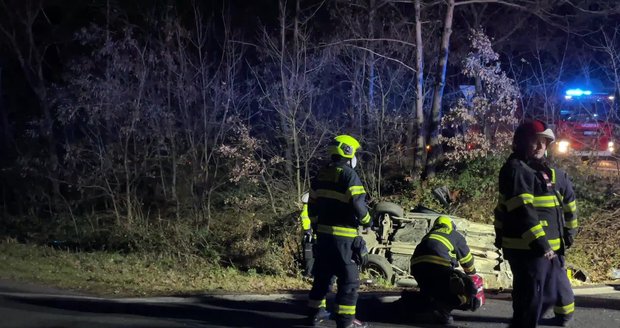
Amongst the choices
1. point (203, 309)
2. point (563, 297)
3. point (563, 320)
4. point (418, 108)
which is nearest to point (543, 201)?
point (563, 297)

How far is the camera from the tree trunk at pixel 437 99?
13672mm

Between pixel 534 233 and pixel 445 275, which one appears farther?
pixel 445 275

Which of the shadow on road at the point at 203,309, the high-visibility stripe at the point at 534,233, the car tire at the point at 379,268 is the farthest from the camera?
the car tire at the point at 379,268

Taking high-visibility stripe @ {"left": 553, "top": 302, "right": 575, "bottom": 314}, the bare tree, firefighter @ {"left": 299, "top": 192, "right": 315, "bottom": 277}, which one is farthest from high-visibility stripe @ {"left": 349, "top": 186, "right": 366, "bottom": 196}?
the bare tree

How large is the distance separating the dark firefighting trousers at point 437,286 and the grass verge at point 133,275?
2682 millimetres

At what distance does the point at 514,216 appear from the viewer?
505 cm

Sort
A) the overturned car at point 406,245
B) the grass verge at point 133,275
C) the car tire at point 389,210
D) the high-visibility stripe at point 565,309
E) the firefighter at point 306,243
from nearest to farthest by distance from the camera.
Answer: the high-visibility stripe at point 565,309 < the firefighter at point 306,243 < the grass verge at point 133,275 < the overturned car at point 406,245 < the car tire at point 389,210

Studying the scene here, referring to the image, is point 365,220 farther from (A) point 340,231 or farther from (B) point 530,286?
(B) point 530,286

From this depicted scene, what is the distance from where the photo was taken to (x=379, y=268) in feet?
28.9

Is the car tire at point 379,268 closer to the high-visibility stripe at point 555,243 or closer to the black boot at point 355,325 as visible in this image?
the black boot at point 355,325

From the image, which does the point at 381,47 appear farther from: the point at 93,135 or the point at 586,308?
the point at 586,308

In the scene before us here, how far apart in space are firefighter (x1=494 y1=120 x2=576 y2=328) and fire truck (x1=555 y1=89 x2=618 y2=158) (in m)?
8.09

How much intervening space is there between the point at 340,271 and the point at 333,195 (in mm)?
706

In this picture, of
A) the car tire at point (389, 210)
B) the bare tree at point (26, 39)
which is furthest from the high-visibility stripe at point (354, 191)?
the bare tree at point (26, 39)
